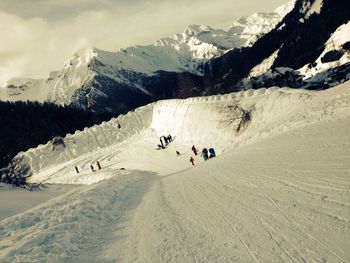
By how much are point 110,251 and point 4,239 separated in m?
4.38

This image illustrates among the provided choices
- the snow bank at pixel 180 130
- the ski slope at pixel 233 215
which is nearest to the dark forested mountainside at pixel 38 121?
the snow bank at pixel 180 130

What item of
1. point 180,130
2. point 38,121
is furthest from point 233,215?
point 38,121

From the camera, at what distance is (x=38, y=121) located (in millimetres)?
167250

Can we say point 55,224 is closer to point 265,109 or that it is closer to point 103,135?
point 265,109

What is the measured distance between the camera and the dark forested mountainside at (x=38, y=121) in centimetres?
14800

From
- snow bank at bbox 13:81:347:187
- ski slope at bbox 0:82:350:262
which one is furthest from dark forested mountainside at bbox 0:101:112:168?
ski slope at bbox 0:82:350:262

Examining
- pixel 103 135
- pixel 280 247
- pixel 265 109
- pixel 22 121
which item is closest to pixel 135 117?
pixel 103 135

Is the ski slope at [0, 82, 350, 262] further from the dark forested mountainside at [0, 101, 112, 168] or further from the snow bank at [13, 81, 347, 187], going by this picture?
the dark forested mountainside at [0, 101, 112, 168]

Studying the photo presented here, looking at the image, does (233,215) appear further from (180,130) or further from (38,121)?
(38,121)

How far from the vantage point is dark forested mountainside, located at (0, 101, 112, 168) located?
148000 millimetres

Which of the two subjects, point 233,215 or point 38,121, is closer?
point 233,215

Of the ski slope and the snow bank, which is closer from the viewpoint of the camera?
the ski slope

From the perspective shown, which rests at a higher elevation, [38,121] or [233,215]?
[38,121]

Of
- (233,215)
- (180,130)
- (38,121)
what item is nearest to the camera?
(233,215)
